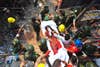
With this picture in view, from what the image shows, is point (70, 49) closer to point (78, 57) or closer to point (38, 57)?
point (78, 57)

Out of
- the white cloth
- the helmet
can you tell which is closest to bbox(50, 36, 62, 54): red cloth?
the helmet

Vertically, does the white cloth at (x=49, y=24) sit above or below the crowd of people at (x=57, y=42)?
above

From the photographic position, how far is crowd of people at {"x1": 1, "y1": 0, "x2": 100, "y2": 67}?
22469 millimetres

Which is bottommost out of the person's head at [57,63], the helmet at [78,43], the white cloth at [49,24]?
the person's head at [57,63]

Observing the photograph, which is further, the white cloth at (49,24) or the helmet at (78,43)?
the white cloth at (49,24)

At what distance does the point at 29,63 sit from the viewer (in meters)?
22.4

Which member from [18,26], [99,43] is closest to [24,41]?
[18,26]

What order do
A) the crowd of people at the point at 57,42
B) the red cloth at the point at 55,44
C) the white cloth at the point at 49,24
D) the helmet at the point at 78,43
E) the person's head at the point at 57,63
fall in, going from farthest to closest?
the white cloth at the point at 49,24 < the helmet at the point at 78,43 < the red cloth at the point at 55,44 < the crowd of people at the point at 57,42 < the person's head at the point at 57,63

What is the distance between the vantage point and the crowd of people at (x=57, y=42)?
73.7ft

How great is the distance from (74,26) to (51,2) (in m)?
4.78

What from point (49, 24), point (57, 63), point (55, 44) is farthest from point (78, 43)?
point (49, 24)

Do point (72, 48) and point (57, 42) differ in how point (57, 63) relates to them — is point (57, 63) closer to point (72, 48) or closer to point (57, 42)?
point (72, 48)

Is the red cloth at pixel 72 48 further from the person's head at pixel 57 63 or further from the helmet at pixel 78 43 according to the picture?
the person's head at pixel 57 63

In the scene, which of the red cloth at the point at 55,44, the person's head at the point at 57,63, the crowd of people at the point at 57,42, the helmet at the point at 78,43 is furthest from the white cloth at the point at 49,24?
the person's head at the point at 57,63
